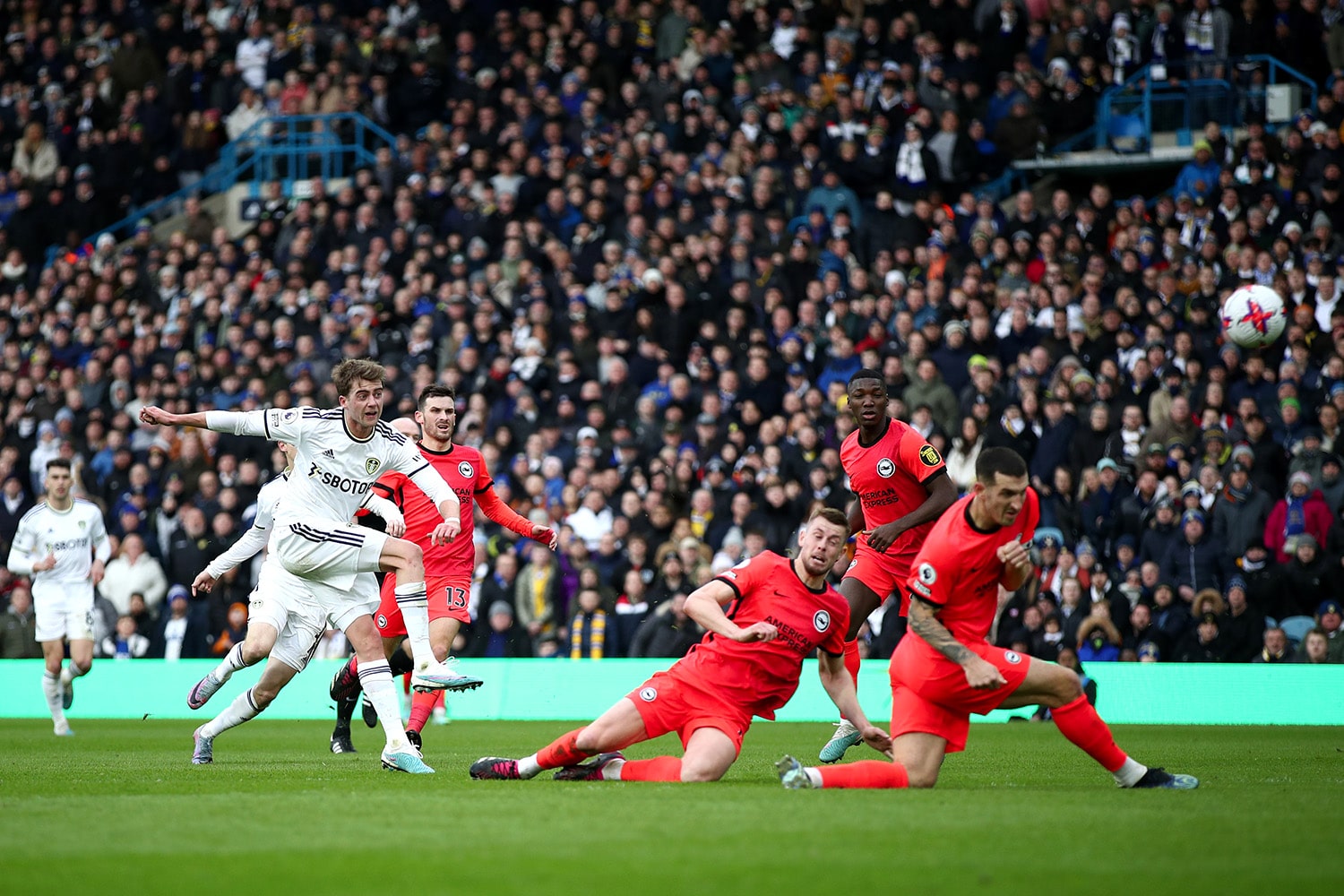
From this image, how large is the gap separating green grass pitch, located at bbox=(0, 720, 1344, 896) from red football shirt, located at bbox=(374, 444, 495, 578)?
8.56 feet

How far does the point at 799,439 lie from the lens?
19.6 meters

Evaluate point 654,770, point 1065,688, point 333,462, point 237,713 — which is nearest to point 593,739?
point 654,770

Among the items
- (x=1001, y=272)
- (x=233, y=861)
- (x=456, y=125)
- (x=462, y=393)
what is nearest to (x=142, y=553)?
(x=462, y=393)

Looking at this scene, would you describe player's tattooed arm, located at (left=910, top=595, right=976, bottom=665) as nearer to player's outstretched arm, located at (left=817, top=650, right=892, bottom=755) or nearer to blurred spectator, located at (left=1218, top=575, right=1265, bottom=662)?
player's outstretched arm, located at (left=817, top=650, right=892, bottom=755)

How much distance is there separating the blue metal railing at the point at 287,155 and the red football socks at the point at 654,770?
68.0ft

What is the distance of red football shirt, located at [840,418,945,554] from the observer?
456 inches

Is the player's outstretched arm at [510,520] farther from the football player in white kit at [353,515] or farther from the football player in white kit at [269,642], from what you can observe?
the football player in white kit at [353,515]

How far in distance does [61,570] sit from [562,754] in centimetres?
970

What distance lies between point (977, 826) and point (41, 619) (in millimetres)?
12537

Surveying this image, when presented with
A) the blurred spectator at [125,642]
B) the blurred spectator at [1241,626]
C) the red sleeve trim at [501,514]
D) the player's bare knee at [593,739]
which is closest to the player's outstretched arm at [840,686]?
the player's bare knee at [593,739]

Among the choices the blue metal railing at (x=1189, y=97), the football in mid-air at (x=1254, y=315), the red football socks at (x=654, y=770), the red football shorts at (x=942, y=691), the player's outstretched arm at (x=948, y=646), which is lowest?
the red football socks at (x=654, y=770)

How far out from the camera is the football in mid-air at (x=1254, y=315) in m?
16.6

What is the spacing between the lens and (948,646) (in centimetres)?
827

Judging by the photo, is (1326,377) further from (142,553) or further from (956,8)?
(142,553)
